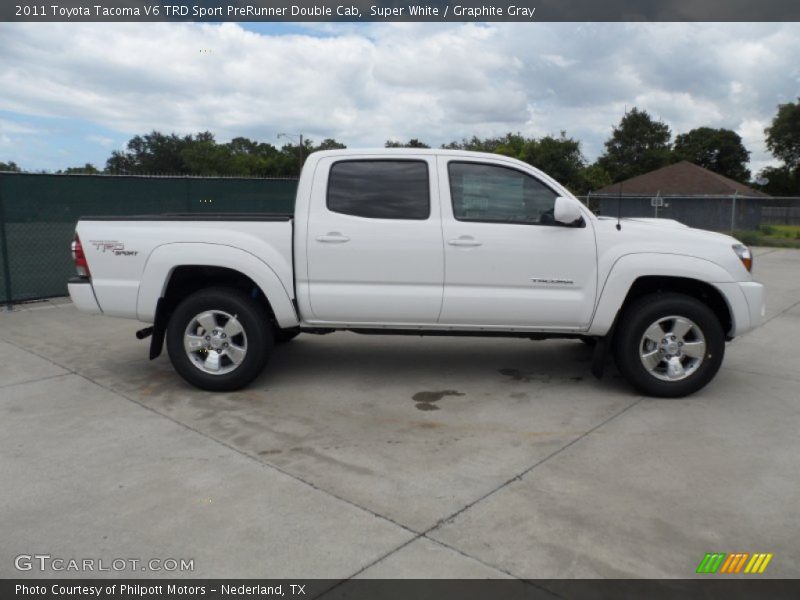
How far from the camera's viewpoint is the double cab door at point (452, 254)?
5.38 meters

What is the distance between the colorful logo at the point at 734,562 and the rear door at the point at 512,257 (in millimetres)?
2446

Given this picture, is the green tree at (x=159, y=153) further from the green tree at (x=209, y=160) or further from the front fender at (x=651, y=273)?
the front fender at (x=651, y=273)

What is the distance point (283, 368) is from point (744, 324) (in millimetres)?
4015

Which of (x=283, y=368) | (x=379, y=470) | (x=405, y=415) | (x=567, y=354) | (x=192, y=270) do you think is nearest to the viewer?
(x=379, y=470)

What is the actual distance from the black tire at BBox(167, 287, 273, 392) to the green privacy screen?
475cm

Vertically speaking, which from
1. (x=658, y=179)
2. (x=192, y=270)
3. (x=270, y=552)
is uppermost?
(x=658, y=179)

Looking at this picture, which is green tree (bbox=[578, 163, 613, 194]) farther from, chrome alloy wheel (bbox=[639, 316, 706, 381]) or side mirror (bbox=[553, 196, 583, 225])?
side mirror (bbox=[553, 196, 583, 225])

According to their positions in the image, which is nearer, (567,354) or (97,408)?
(97,408)

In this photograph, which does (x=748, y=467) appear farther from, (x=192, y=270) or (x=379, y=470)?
(x=192, y=270)

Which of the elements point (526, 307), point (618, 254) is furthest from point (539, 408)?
point (618, 254)

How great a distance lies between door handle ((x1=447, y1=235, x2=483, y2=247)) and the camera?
5.37 metres

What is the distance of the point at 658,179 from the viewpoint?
42.3 meters

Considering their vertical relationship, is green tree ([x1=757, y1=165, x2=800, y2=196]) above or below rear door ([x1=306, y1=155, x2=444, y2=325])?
above

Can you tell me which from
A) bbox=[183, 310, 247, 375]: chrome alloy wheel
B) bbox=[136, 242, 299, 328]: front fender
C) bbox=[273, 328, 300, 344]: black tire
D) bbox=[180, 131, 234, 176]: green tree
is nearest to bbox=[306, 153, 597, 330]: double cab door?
bbox=[136, 242, 299, 328]: front fender
